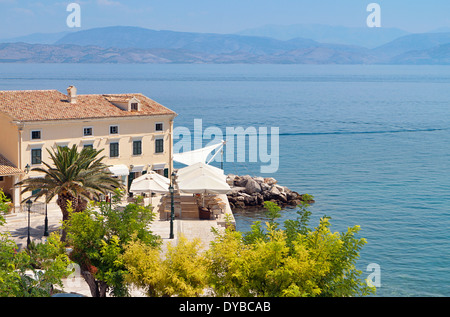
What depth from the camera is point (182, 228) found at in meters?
32.0

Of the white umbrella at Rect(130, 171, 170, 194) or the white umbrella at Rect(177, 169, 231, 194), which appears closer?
the white umbrella at Rect(130, 171, 170, 194)

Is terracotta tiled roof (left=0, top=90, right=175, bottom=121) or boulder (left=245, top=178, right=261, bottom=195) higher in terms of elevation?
terracotta tiled roof (left=0, top=90, right=175, bottom=121)

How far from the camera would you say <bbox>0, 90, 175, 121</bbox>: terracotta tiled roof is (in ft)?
118

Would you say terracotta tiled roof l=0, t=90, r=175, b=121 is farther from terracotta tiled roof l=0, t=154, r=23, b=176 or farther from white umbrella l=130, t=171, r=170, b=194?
white umbrella l=130, t=171, r=170, b=194

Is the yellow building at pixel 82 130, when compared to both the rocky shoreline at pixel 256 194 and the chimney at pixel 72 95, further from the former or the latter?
the rocky shoreline at pixel 256 194

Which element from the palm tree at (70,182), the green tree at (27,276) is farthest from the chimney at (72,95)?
the green tree at (27,276)

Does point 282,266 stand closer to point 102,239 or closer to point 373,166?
point 102,239

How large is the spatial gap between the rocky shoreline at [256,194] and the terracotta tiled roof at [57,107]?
9956mm

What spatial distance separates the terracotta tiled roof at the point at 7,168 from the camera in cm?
3400

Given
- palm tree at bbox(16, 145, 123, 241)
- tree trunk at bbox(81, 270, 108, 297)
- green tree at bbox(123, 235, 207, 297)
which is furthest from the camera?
palm tree at bbox(16, 145, 123, 241)

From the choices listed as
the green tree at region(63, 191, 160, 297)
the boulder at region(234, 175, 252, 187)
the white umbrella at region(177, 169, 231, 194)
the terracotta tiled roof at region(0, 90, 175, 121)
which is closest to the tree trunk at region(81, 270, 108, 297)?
the green tree at region(63, 191, 160, 297)

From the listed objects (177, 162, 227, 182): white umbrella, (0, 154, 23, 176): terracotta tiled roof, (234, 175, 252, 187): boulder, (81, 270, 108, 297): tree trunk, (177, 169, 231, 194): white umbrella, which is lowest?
(234, 175, 252, 187): boulder

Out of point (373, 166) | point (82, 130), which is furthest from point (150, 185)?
point (373, 166)

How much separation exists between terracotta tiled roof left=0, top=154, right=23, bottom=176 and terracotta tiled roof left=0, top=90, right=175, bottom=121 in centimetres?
247
